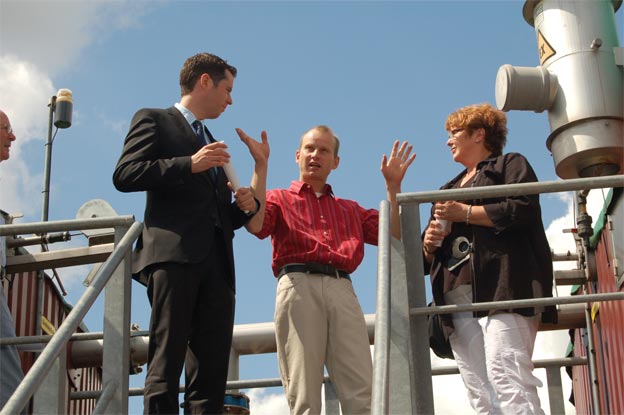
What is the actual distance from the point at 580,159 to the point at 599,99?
1.63ft

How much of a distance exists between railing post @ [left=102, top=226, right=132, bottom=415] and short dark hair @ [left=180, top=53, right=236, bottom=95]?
3.22ft

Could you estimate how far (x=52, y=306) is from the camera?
1105cm

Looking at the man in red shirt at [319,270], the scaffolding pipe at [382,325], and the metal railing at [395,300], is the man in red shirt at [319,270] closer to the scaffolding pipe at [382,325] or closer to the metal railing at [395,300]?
the metal railing at [395,300]

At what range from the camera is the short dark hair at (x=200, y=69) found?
5.29 metres

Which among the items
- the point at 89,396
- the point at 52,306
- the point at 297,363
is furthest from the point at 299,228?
the point at 52,306

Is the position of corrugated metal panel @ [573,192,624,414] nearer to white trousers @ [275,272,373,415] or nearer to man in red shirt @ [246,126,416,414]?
man in red shirt @ [246,126,416,414]

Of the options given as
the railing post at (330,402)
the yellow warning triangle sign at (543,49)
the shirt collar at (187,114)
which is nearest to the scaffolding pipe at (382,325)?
the shirt collar at (187,114)

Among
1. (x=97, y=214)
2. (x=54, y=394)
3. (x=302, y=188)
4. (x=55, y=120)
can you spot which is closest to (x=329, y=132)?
(x=302, y=188)

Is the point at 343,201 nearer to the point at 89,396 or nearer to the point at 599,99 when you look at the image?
the point at 89,396

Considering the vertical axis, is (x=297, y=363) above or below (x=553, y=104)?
below

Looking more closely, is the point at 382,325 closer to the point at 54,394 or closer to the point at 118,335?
the point at 118,335

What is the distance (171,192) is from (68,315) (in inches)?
30.2

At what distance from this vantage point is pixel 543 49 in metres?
8.52

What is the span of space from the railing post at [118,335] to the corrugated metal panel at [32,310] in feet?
16.6
